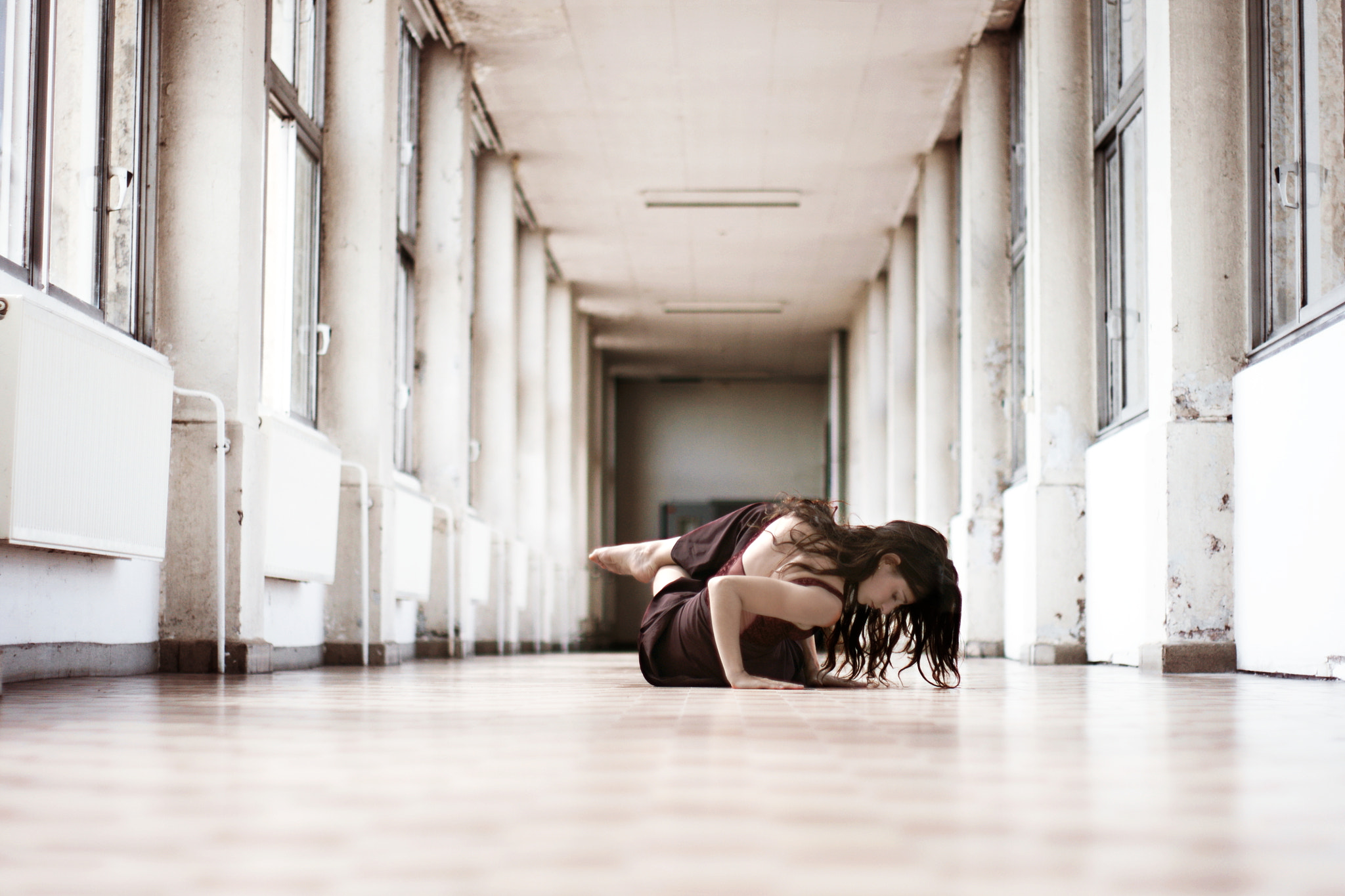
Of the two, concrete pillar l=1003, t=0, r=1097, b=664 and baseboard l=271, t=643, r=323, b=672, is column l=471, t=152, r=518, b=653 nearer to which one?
baseboard l=271, t=643, r=323, b=672

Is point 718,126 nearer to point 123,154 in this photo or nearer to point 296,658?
point 296,658

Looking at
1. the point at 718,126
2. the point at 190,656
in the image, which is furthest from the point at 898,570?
the point at 718,126

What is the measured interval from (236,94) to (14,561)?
1.92 meters

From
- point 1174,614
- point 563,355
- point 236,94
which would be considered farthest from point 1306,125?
point 563,355

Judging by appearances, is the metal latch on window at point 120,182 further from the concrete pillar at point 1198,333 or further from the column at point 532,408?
the column at point 532,408

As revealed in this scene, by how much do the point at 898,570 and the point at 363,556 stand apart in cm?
336

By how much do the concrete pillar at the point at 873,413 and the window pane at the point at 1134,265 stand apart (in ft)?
20.1

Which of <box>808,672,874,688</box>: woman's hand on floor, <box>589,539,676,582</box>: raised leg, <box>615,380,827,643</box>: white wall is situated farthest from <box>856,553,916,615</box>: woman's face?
<box>615,380,827,643</box>: white wall

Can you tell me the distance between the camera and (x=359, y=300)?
21.1 feet

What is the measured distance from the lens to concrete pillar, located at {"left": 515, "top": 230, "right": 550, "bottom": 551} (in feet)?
40.2

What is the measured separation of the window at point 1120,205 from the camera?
233 inches

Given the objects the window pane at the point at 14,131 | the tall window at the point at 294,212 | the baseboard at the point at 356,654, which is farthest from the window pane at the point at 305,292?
the window pane at the point at 14,131

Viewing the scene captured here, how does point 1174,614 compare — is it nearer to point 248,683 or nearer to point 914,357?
point 248,683

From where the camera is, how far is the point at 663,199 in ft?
36.3
